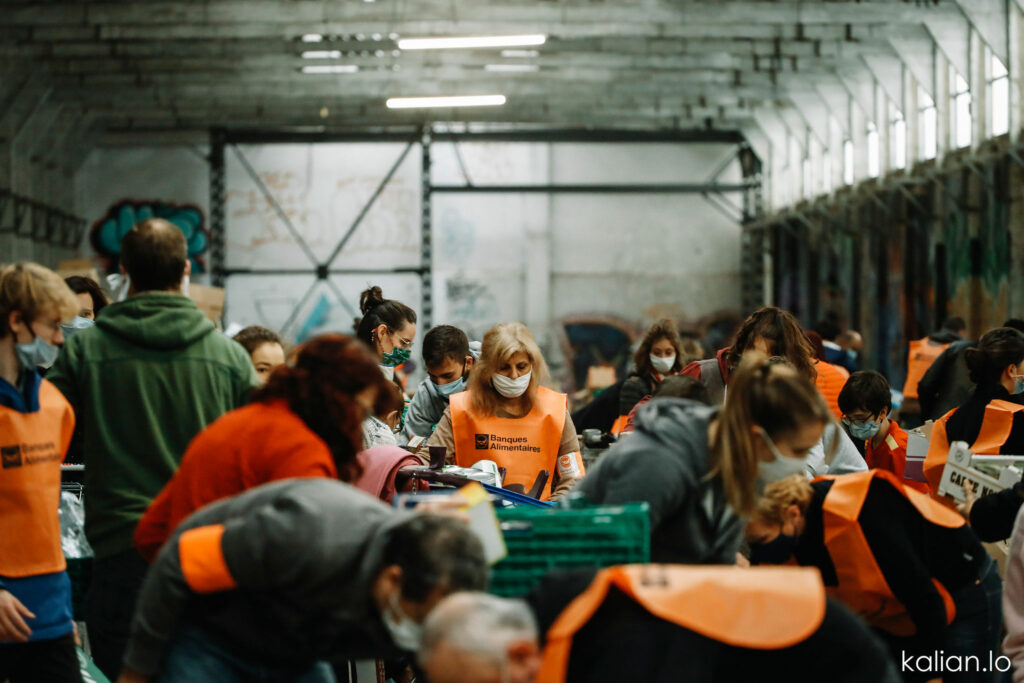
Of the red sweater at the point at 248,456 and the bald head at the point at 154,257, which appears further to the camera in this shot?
the bald head at the point at 154,257

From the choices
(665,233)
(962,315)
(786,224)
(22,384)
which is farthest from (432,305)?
(22,384)

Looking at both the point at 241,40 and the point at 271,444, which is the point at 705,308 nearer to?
the point at 241,40

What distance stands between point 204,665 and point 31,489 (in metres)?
1.17

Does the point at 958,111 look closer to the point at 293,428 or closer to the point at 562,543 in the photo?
the point at 562,543

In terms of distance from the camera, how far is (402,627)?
2.46 metres

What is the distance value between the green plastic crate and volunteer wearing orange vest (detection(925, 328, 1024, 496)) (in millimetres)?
3124

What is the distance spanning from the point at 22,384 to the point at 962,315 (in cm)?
1309

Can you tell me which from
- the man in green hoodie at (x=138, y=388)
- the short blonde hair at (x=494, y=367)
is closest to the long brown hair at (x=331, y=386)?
the man in green hoodie at (x=138, y=388)

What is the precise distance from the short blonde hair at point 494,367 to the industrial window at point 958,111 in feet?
35.6

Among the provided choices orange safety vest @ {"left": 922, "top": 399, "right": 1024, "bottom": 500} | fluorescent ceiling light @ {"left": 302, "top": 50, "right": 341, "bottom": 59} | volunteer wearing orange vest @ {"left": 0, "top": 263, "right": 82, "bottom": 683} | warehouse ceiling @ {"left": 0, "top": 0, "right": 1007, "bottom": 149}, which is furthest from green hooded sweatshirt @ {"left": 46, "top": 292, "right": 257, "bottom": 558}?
fluorescent ceiling light @ {"left": 302, "top": 50, "right": 341, "bottom": 59}

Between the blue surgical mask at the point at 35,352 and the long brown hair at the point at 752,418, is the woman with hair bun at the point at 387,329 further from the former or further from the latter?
the long brown hair at the point at 752,418

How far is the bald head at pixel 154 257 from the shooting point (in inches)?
133

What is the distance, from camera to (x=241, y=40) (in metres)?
16.2

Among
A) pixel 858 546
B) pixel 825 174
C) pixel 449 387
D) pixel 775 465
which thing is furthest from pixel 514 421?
pixel 825 174
